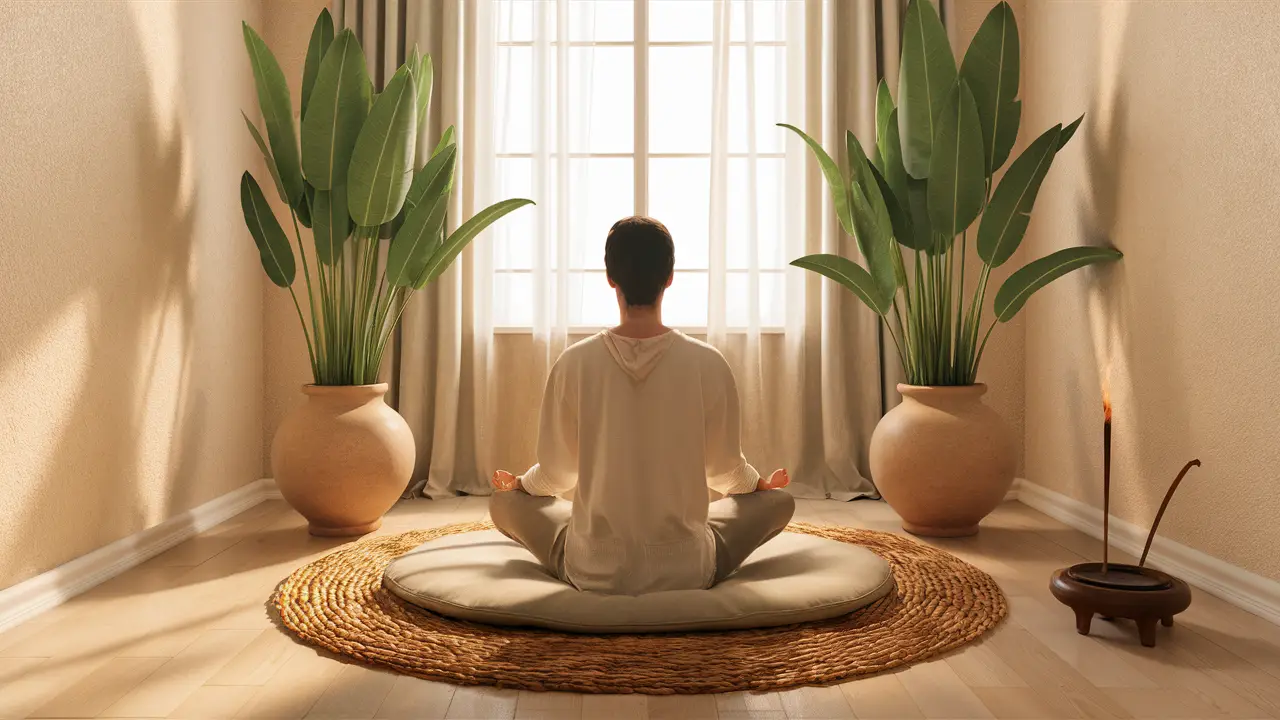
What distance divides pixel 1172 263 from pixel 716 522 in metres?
1.45

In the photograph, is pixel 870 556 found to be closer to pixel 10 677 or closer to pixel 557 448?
pixel 557 448

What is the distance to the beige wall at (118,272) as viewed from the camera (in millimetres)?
2277

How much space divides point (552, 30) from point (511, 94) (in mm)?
298

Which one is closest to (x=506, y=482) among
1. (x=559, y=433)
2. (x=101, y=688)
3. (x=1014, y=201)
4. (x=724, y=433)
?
(x=559, y=433)

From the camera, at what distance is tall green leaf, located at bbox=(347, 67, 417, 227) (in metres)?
2.92

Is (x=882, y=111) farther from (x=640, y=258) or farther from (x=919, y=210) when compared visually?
(x=640, y=258)

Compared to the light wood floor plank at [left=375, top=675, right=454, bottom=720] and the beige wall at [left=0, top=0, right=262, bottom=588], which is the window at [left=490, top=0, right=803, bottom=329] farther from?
the light wood floor plank at [left=375, top=675, right=454, bottom=720]

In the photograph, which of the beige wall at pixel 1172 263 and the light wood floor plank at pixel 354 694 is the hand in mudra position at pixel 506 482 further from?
the beige wall at pixel 1172 263

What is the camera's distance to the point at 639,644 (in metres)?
1.93

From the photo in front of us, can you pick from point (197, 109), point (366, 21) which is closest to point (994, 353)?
point (366, 21)

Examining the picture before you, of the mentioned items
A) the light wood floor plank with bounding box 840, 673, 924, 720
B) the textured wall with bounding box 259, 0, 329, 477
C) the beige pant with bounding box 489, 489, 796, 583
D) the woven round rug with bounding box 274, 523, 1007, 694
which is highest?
the textured wall with bounding box 259, 0, 329, 477

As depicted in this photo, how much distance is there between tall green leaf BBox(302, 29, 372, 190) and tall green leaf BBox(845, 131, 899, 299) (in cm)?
Answer: 153

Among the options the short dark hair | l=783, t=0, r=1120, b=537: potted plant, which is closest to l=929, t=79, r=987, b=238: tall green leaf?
l=783, t=0, r=1120, b=537: potted plant

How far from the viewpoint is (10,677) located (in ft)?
5.97
